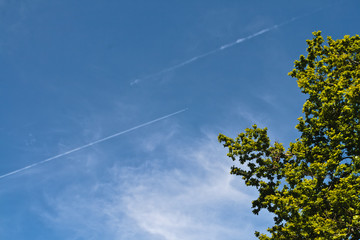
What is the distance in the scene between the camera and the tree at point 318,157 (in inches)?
496

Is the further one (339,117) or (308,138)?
(308,138)

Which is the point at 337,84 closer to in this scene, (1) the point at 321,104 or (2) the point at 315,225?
(1) the point at 321,104

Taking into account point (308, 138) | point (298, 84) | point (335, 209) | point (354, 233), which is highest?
point (298, 84)

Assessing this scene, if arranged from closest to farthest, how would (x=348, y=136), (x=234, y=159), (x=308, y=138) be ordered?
(x=348, y=136) → (x=308, y=138) → (x=234, y=159)

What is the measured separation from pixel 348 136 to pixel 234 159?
6.17 m

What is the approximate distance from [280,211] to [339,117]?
5778mm

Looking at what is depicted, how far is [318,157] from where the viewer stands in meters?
14.6

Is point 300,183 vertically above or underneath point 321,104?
underneath

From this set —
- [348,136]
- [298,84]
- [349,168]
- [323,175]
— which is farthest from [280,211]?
[298,84]

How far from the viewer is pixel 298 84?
57.1ft

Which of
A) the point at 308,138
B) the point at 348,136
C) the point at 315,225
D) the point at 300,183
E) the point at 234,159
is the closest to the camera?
the point at 315,225

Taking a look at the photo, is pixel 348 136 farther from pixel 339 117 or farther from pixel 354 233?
pixel 354 233

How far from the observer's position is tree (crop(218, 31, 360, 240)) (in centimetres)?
1260

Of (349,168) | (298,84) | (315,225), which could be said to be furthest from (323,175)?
(298,84)
